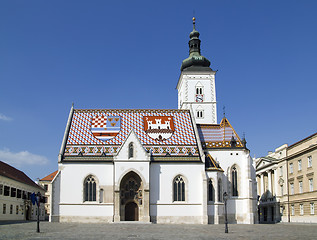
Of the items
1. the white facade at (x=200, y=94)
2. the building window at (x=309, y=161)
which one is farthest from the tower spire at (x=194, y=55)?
the building window at (x=309, y=161)

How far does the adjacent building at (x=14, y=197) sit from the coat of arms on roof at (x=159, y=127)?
20.3m

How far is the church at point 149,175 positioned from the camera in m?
48.5

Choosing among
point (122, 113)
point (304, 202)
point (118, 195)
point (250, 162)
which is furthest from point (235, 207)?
point (122, 113)

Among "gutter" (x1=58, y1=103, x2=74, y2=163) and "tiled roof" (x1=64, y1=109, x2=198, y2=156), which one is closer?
"gutter" (x1=58, y1=103, x2=74, y2=163)

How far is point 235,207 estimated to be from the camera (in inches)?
2031

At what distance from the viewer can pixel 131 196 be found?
1935 inches

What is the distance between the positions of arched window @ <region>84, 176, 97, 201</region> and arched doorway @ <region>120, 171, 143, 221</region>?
3449mm

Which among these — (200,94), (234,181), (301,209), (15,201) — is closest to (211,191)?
(234,181)

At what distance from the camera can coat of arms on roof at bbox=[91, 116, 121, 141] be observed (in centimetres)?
5262

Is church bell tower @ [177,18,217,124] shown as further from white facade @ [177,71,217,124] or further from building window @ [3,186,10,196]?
building window @ [3,186,10,196]

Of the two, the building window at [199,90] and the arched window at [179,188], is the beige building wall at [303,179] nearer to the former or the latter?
the building window at [199,90]

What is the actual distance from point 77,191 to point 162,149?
11.9 metres

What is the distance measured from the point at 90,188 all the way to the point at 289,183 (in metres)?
31.5

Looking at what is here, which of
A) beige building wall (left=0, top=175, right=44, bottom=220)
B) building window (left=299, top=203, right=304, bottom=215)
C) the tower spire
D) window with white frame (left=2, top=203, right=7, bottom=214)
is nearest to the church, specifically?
building window (left=299, top=203, right=304, bottom=215)
